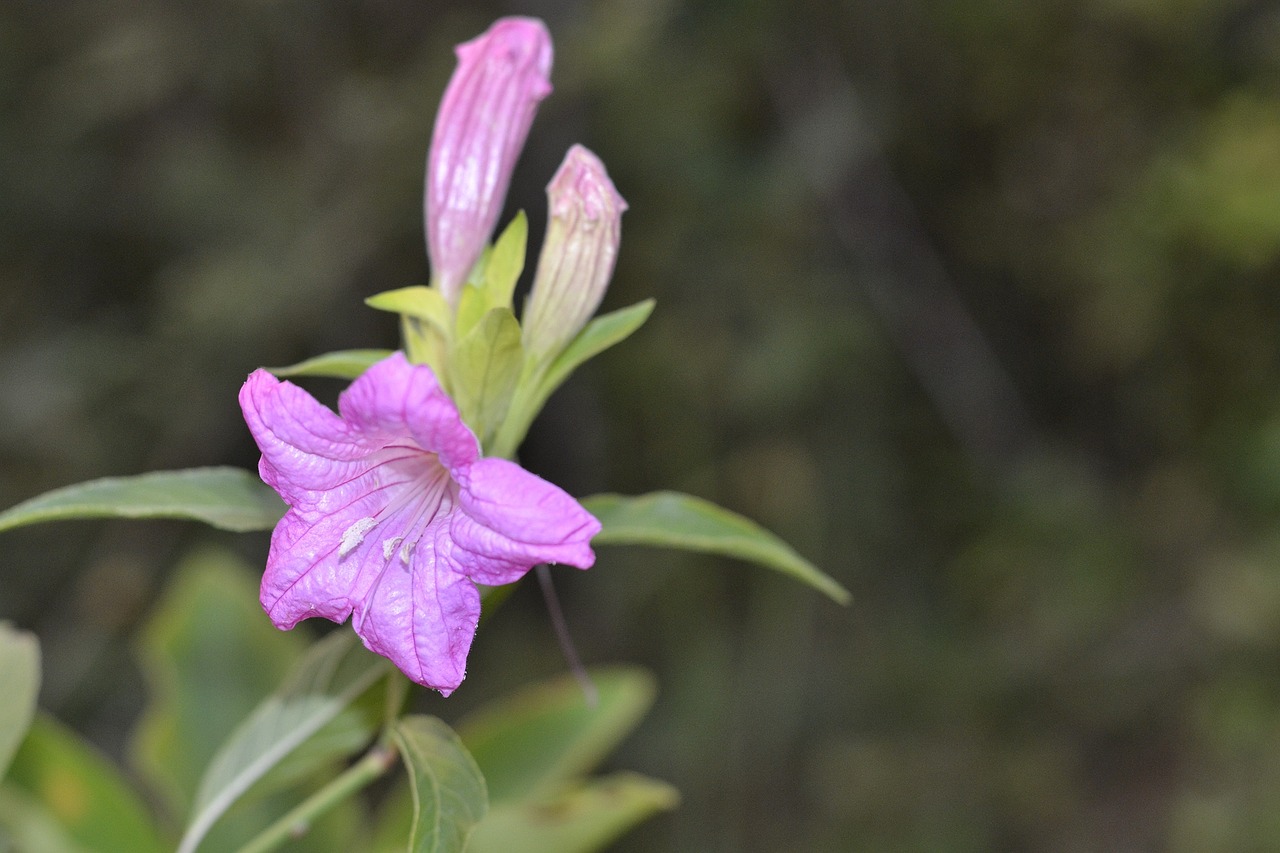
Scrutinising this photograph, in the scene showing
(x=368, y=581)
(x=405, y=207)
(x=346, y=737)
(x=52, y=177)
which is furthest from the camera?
(x=52, y=177)

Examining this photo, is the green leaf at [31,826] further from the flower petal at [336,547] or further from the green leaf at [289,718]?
the flower petal at [336,547]

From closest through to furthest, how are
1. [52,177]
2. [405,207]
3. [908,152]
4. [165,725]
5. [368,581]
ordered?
[368,581] < [165,725] < [405,207] < [52,177] < [908,152]

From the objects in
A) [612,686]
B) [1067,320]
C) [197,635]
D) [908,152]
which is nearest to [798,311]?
[908,152]

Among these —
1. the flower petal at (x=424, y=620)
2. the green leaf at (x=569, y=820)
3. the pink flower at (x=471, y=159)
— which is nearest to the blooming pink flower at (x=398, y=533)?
the flower petal at (x=424, y=620)

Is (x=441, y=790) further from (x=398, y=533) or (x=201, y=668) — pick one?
(x=201, y=668)

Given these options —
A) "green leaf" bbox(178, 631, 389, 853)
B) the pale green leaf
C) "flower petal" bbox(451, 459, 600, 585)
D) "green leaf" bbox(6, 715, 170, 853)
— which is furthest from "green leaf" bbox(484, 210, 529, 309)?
"green leaf" bbox(6, 715, 170, 853)

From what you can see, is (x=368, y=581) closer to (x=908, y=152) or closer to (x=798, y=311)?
(x=798, y=311)
